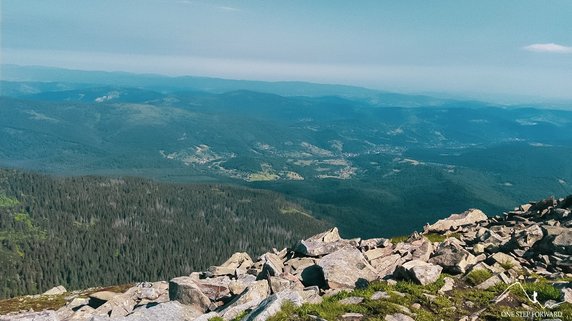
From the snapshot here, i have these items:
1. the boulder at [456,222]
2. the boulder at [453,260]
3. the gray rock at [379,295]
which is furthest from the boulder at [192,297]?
the boulder at [456,222]

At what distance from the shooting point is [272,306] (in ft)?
82.8

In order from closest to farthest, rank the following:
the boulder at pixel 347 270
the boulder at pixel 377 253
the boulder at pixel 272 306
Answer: the boulder at pixel 272 306 → the boulder at pixel 347 270 → the boulder at pixel 377 253

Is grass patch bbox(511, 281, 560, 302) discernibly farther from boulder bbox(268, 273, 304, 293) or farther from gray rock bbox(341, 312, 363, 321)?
boulder bbox(268, 273, 304, 293)

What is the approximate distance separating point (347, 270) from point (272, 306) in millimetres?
12683

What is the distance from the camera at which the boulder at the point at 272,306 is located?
24669mm

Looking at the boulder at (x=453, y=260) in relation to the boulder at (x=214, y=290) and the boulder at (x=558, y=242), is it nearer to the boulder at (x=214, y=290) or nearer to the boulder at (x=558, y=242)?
the boulder at (x=558, y=242)

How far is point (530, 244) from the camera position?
4322cm

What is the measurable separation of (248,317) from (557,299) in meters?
20.5

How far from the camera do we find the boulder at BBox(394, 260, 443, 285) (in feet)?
99.6

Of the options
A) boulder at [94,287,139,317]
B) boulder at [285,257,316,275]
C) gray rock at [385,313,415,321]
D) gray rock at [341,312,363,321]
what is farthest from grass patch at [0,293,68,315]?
gray rock at [385,313,415,321]

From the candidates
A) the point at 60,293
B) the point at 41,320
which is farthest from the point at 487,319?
the point at 60,293

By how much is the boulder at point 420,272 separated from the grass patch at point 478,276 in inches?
87.3

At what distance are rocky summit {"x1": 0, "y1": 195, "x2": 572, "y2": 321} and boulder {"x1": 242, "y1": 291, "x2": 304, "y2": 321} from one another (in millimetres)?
70

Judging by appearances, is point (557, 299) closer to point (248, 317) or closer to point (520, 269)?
point (520, 269)
